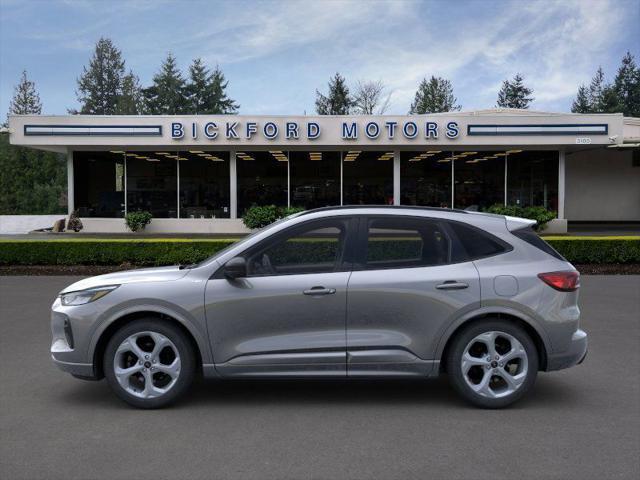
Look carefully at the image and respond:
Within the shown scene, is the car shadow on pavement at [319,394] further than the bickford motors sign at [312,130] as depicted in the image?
No

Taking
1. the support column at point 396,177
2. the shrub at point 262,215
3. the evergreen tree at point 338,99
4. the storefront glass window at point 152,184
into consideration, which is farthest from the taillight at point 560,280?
the evergreen tree at point 338,99

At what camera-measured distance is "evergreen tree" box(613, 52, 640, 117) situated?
75500 millimetres

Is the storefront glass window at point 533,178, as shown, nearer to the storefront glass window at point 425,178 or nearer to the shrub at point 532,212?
the shrub at point 532,212

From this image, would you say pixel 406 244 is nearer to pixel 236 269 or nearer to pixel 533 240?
pixel 533 240

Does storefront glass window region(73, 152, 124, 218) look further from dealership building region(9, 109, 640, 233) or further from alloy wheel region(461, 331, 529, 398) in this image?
alloy wheel region(461, 331, 529, 398)

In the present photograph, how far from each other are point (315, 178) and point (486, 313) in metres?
22.3

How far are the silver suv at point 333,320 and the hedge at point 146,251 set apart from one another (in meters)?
10.4

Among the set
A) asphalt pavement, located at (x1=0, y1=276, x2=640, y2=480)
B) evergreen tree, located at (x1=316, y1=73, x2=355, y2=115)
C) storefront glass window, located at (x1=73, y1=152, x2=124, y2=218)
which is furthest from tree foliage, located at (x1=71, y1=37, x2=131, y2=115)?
asphalt pavement, located at (x1=0, y1=276, x2=640, y2=480)

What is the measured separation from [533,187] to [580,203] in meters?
7.48

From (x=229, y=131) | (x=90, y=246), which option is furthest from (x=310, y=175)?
(x=90, y=246)

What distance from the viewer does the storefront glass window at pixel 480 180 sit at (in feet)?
89.9

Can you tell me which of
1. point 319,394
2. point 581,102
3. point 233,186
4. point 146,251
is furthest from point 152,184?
point 581,102

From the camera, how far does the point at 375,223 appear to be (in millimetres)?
5531

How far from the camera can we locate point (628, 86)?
252 ft
